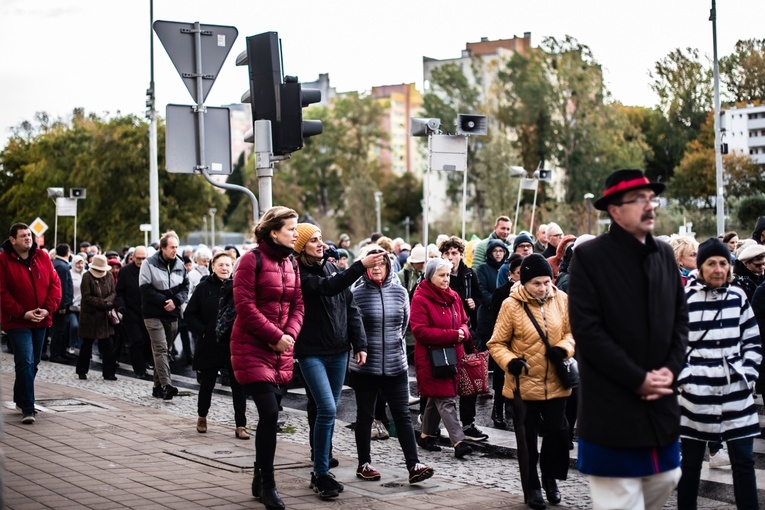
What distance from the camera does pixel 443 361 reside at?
1007 centimetres

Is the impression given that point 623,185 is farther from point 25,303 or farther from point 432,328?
point 25,303

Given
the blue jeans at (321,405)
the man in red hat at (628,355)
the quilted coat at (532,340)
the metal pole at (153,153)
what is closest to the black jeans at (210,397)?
the blue jeans at (321,405)

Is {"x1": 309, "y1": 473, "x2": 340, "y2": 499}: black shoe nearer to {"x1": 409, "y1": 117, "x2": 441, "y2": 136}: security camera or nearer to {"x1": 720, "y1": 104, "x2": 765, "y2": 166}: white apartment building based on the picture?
{"x1": 409, "y1": 117, "x2": 441, "y2": 136}: security camera

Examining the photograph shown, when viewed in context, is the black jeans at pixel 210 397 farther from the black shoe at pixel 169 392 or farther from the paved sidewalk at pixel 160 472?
the black shoe at pixel 169 392

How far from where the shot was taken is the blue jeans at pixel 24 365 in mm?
11617

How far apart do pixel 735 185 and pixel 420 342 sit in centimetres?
6657

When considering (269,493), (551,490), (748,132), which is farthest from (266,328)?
(748,132)

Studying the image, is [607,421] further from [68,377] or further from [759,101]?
[759,101]

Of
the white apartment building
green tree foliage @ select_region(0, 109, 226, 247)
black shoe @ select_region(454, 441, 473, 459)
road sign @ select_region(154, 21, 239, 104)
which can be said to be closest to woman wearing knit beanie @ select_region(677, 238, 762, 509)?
black shoe @ select_region(454, 441, 473, 459)

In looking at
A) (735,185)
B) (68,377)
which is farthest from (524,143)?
(68,377)

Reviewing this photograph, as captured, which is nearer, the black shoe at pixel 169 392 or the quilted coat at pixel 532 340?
the quilted coat at pixel 532 340

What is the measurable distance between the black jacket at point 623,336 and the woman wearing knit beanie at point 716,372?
1855mm

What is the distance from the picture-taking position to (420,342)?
1023 centimetres

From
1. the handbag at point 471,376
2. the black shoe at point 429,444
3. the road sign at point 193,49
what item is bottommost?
the black shoe at point 429,444
